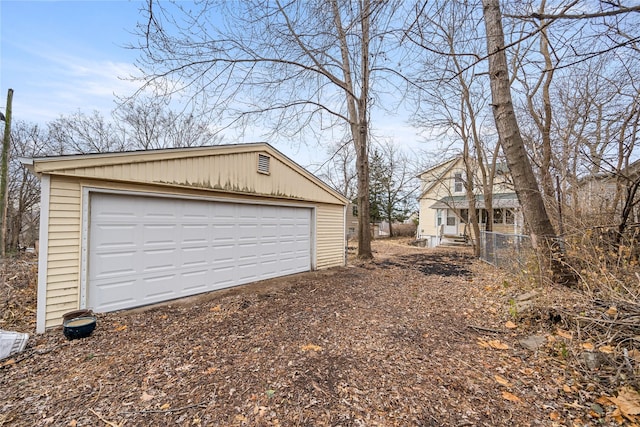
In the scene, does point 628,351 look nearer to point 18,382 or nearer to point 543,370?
point 543,370

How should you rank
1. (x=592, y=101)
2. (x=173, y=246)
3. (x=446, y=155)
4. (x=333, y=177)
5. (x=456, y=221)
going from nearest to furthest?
(x=173, y=246) < (x=592, y=101) < (x=446, y=155) < (x=456, y=221) < (x=333, y=177)

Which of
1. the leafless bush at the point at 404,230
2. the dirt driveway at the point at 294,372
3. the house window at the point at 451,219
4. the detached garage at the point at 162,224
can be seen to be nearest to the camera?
the dirt driveway at the point at 294,372

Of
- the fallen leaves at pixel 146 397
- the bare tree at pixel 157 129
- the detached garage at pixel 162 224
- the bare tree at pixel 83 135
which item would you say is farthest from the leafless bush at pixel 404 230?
the fallen leaves at pixel 146 397

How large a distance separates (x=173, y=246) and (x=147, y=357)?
8.55 ft

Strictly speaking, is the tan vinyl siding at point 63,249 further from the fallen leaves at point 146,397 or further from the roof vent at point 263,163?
the roof vent at point 263,163

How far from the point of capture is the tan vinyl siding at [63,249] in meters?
4.05

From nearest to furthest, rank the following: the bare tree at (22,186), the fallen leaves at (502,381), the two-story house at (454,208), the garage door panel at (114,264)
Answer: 1. the fallen leaves at (502,381)
2. the garage door panel at (114,264)
3. the bare tree at (22,186)
4. the two-story house at (454,208)

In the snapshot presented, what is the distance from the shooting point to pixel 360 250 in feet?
35.7

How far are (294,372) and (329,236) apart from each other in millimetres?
6504

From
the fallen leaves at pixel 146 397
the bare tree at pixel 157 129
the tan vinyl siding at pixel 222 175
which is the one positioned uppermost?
the bare tree at pixel 157 129

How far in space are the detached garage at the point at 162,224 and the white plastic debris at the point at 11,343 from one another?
54cm

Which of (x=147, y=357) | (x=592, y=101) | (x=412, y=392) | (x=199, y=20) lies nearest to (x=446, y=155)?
(x=592, y=101)

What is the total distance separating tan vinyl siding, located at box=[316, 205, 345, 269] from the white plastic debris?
6457 mm

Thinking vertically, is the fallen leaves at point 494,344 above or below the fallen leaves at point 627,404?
below
